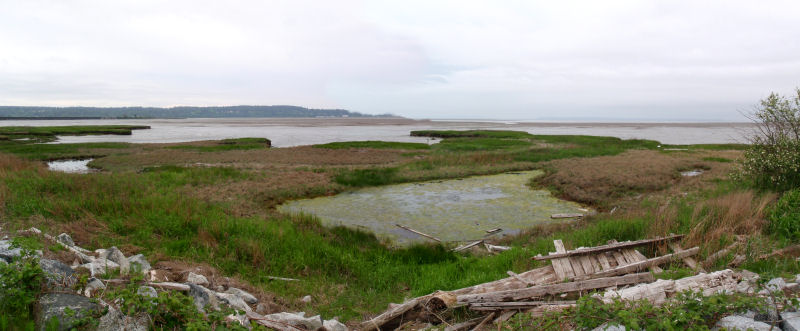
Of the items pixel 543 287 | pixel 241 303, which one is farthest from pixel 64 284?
pixel 543 287

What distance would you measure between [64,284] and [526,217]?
44.5 feet

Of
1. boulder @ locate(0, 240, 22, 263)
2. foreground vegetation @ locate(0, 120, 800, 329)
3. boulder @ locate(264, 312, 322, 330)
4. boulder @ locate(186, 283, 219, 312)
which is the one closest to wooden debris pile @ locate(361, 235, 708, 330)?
foreground vegetation @ locate(0, 120, 800, 329)

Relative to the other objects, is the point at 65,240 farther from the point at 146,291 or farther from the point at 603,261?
the point at 603,261

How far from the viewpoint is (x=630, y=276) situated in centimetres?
586

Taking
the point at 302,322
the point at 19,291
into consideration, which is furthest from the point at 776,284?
the point at 19,291

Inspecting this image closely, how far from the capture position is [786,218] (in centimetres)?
820

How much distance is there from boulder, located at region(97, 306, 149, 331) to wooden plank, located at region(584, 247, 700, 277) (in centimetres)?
609

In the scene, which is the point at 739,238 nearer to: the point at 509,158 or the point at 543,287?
the point at 543,287

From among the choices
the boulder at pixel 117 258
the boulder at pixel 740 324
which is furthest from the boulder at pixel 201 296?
the boulder at pixel 740 324

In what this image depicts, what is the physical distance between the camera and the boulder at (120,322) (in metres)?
4.05

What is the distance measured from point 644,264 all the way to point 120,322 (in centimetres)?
731

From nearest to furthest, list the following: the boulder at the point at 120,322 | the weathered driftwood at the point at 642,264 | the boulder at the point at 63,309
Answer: the boulder at the point at 63,309 < the boulder at the point at 120,322 < the weathered driftwood at the point at 642,264

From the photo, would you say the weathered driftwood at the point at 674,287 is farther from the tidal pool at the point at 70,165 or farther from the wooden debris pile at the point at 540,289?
the tidal pool at the point at 70,165

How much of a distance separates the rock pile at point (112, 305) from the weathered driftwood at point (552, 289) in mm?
1957
